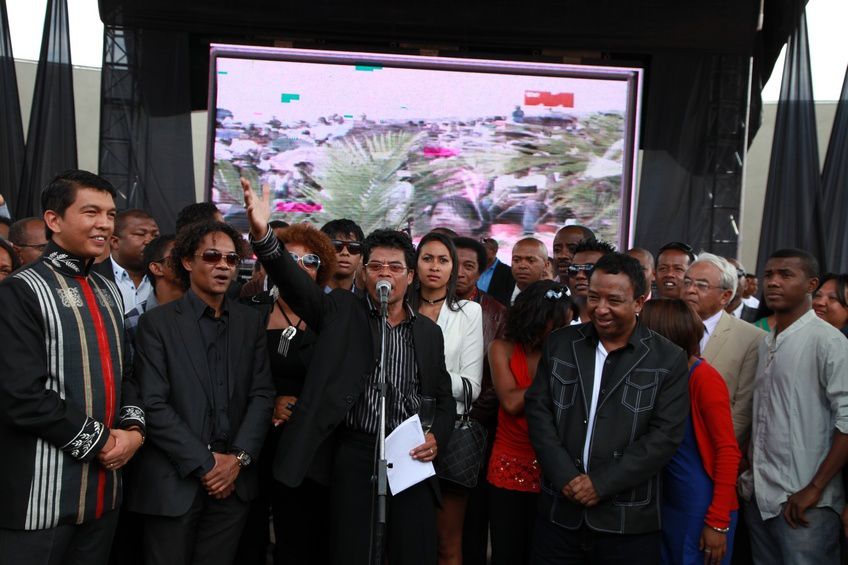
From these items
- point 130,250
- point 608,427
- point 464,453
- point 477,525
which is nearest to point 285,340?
point 464,453

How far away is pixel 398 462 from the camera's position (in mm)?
3262

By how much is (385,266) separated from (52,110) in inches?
260

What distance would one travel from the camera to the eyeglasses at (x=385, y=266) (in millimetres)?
3510

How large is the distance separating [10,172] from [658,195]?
7.14 meters

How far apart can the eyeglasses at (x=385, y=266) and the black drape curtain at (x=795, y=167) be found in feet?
20.4

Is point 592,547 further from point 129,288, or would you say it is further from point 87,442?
point 129,288

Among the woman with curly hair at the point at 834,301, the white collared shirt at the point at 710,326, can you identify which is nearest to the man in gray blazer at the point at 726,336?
the white collared shirt at the point at 710,326

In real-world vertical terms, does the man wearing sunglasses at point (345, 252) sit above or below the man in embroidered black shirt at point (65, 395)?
above

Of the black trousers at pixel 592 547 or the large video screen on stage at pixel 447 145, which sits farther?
the large video screen on stage at pixel 447 145

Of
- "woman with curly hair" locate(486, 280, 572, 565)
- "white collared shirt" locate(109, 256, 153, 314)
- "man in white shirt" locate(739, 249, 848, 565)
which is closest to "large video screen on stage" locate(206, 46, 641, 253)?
"white collared shirt" locate(109, 256, 153, 314)

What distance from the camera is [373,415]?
3.33 m

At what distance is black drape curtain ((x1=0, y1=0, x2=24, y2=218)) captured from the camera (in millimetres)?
7906

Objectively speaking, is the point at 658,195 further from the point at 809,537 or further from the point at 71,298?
the point at 71,298

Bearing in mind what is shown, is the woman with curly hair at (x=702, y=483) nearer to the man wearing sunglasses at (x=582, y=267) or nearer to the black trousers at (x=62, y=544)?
the man wearing sunglasses at (x=582, y=267)
